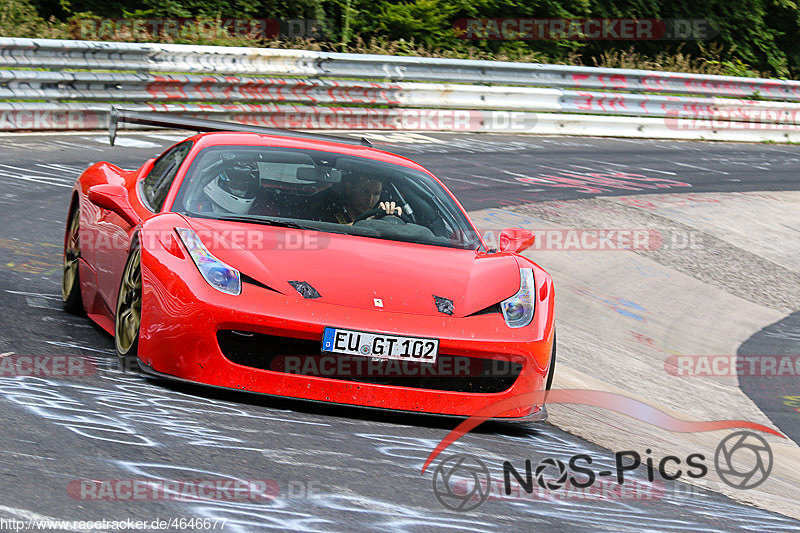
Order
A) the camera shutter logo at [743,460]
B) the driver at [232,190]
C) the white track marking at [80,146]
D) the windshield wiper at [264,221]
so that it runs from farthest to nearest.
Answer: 1. the white track marking at [80,146]
2. the driver at [232,190]
3. the windshield wiper at [264,221]
4. the camera shutter logo at [743,460]

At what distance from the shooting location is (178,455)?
3.93 m

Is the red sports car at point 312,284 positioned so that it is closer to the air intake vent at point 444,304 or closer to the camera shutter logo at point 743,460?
the air intake vent at point 444,304

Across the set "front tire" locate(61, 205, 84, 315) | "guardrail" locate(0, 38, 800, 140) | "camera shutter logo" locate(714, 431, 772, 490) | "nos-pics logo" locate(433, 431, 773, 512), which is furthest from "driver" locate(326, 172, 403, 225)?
"guardrail" locate(0, 38, 800, 140)

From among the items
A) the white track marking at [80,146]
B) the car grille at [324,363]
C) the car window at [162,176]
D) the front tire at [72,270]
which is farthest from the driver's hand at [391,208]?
the white track marking at [80,146]

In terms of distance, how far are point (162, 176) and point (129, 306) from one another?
1141mm

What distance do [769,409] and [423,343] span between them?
12.5 feet

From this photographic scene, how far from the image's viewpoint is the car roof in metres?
6.34

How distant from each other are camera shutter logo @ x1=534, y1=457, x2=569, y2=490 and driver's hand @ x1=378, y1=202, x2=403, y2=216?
75.9 inches

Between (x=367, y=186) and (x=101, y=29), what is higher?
(x=101, y=29)

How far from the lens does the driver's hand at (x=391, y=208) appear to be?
617 cm

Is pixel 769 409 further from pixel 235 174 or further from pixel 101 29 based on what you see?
pixel 101 29

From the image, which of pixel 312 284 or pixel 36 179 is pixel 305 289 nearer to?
Result: pixel 312 284

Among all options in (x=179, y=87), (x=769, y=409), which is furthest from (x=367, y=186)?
(x=179, y=87)

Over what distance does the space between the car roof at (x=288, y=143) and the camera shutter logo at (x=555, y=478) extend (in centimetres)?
235
